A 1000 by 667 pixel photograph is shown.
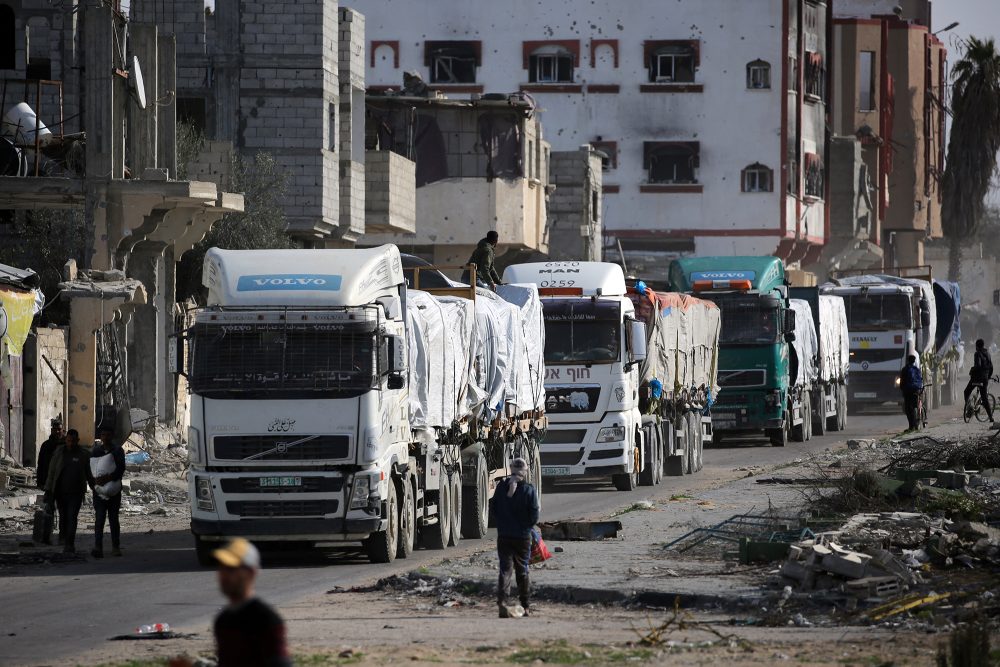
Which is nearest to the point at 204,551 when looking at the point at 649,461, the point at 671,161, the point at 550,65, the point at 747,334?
the point at 649,461

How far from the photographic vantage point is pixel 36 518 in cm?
2017

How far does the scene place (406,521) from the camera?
60.9ft

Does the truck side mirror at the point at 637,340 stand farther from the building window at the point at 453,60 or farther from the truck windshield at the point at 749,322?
the building window at the point at 453,60

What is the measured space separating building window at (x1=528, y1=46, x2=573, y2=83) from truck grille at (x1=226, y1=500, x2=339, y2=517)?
178 feet

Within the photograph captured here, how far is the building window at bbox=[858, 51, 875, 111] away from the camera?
3216 inches

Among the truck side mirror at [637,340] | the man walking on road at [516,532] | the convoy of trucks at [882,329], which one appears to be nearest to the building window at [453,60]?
the convoy of trucks at [882,329]

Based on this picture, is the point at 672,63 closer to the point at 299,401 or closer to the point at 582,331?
the point at 582,331

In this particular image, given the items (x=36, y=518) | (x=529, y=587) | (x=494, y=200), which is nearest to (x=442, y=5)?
(x=494, y=200)

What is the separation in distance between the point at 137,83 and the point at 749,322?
1410cm

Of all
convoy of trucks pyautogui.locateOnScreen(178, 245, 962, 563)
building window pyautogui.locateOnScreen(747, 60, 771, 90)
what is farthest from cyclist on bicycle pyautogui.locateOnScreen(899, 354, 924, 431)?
building window pyautogui.locateOnScreen(747, 60, 771, 90)

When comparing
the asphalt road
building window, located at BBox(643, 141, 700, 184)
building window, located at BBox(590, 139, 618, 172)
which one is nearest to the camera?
the asphalt road

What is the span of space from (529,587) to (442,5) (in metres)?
58.7

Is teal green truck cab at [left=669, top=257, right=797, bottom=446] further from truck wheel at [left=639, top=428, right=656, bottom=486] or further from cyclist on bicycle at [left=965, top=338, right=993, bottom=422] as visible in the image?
truck wheel at [left=639, top=428, right=656, bottom=486]

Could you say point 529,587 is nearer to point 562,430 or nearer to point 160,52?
point 562,430
